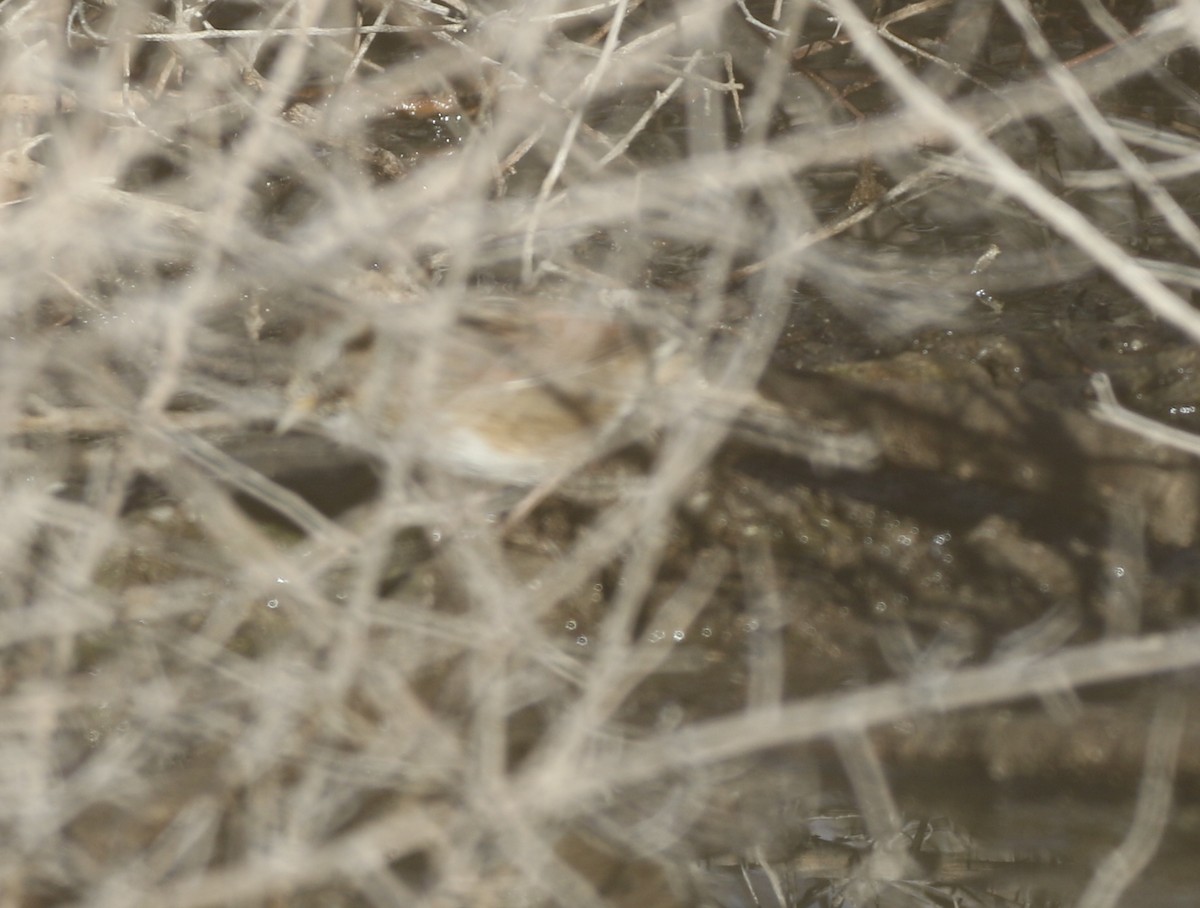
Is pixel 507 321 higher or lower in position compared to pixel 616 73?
lower

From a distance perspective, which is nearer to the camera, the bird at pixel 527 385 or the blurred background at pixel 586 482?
the blurred background at pixel 586 482

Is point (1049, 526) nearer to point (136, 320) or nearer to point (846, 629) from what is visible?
point (846, 629)

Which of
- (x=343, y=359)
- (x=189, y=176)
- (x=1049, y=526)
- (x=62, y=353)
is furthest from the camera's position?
(x=189, y=176)

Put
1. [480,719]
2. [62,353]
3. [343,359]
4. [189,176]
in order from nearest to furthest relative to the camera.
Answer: [480,719] → [62,353] → [343,359] → [189,176]

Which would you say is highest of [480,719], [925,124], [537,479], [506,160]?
[925,124]

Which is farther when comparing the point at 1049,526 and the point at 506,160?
the point at 506,160

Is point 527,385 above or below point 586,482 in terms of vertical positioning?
above

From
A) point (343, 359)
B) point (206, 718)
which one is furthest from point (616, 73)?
point (206, 718)

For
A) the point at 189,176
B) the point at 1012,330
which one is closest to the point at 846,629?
the point at 1012,330

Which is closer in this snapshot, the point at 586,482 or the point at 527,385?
the point at 527,385

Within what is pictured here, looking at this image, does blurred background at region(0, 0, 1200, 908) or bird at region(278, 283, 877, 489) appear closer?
blurred background at region(0, 0, 1200, 908)
